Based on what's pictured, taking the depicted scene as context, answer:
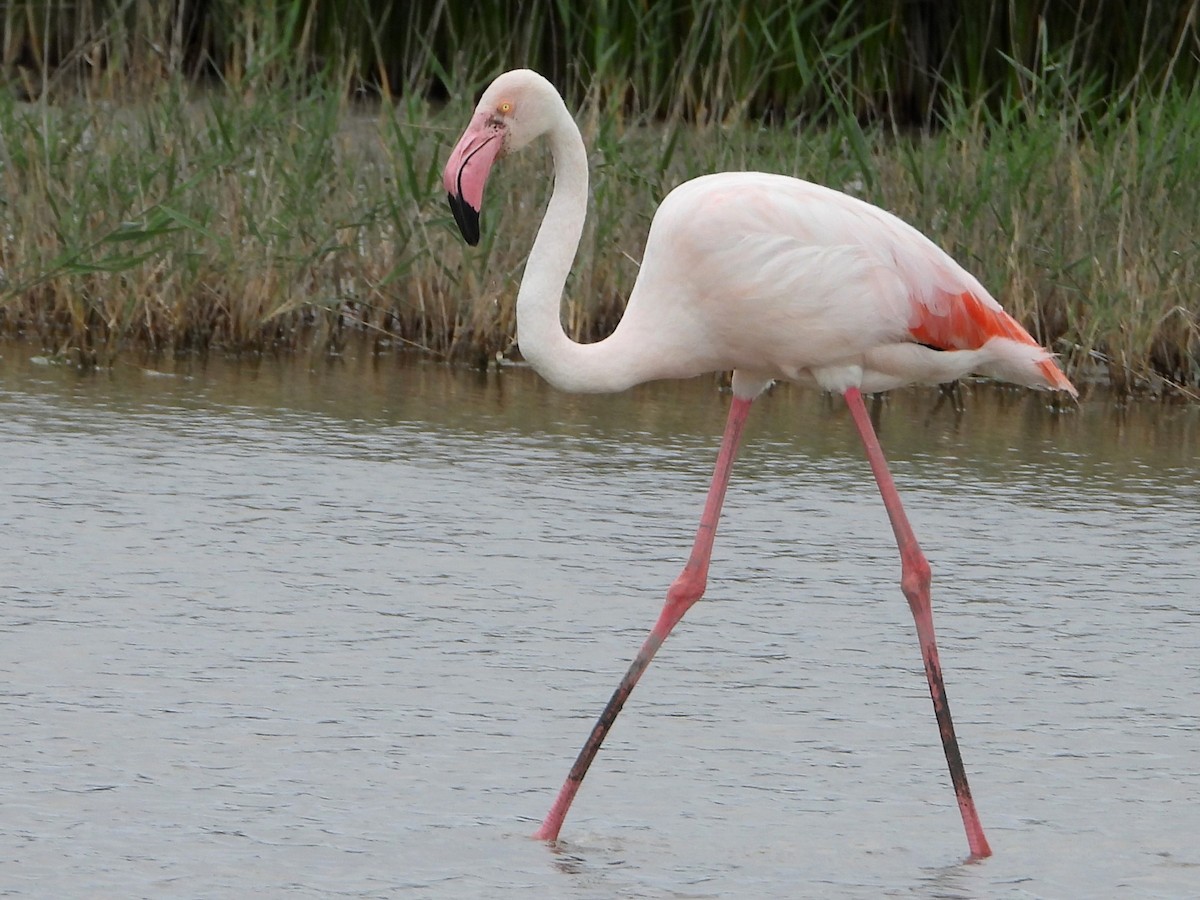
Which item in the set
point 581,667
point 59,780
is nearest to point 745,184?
point 581,667

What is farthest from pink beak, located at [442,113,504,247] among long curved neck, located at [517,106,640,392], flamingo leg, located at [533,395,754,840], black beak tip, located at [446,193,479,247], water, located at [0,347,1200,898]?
water, located at [0,347,1200,898]

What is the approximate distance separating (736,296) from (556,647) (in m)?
0.93

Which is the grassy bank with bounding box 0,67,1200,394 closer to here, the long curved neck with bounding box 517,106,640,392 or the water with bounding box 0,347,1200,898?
the water with bounding box 0,347,1200,898

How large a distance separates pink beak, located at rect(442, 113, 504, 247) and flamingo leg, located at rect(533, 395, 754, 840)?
25.7 inches

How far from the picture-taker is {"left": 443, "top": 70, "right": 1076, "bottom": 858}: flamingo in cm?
408

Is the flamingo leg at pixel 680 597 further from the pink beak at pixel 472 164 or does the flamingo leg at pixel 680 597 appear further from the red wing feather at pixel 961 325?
the pink beak at pixel 472 164

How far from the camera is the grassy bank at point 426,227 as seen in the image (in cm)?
738

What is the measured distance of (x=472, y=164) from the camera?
13.6ft

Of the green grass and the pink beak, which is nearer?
the pink beak

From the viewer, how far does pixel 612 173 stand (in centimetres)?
781

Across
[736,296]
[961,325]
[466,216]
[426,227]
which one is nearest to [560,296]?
[466,216]

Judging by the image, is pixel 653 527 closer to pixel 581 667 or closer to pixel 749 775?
pixel 581 667

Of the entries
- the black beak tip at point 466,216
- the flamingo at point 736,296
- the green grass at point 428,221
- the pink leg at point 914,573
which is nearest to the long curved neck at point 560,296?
the flamingo at point 736,296

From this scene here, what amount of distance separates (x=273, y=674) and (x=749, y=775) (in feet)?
3.30
